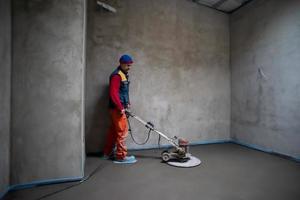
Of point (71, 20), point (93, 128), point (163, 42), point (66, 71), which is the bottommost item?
point (93, 128)

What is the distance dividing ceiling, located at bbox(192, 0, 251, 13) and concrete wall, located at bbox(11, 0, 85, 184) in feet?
10.5

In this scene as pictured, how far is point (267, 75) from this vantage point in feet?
12.4

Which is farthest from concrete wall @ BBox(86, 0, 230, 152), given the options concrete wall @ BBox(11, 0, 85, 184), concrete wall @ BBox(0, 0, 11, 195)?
concrete wall @ BBox(0, 0, 11, 195)

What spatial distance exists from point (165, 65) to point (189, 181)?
2.51 m

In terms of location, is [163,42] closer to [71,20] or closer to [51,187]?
[71,20]

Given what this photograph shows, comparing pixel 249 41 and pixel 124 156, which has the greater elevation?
pixel 249 41

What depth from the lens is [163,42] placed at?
411 cm

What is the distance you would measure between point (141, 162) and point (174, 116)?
146 cm

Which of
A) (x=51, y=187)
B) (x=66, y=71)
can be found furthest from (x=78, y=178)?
(x=66, y=71)

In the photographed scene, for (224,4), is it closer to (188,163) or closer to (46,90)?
(188,163)

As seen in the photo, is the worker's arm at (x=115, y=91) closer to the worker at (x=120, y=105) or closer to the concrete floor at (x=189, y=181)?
the worker at (x=120, y=105)

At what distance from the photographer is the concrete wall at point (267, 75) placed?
329cm

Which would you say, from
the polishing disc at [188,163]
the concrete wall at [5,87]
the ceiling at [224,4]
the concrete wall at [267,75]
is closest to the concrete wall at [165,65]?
the ceiling at [224,4]

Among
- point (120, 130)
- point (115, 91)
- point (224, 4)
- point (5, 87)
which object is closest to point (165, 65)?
point (115, 91)
